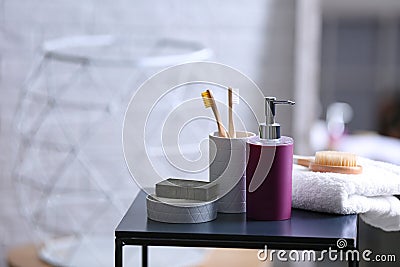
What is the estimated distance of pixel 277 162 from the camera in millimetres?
872

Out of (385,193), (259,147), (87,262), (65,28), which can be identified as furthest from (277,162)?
(65,28)

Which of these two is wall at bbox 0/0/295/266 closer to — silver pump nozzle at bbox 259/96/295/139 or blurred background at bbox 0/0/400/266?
blurred background at bbox 0/0/400/266

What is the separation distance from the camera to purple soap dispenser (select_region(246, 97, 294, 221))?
0.87 meters

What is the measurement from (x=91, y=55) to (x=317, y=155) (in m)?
0.90

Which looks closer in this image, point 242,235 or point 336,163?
point 242,235

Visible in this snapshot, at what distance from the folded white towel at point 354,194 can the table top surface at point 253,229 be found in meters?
0.02

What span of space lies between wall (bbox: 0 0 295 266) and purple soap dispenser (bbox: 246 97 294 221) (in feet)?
3.04

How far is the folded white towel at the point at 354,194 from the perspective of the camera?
0.89 m

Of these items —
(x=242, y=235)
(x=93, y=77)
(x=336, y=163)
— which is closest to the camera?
(x=242, y=235)

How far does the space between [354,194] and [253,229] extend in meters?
0.14

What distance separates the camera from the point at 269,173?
873mm

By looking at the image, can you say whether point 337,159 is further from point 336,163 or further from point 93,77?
point 93,77

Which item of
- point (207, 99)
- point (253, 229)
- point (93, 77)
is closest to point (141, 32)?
point (93, 77)

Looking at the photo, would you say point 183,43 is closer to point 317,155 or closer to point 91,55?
point 91,55
